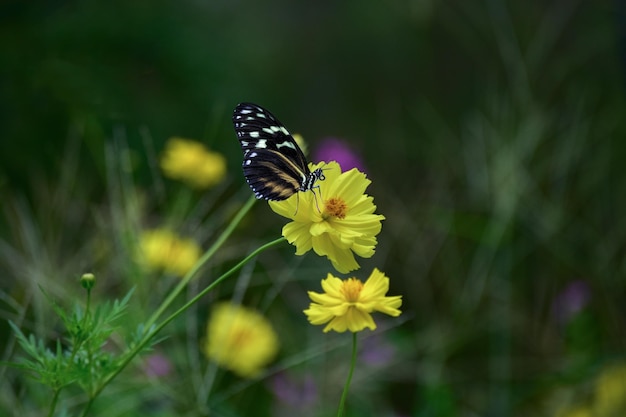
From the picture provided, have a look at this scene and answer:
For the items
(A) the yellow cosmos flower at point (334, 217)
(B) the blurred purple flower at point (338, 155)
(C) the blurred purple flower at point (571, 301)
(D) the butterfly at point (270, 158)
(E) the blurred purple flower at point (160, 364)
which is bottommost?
(A) the yellow cosmos flower at point (334, 217)

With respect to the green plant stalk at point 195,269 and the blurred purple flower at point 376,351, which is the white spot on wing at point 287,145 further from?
the blurred purple flower at point 376,351

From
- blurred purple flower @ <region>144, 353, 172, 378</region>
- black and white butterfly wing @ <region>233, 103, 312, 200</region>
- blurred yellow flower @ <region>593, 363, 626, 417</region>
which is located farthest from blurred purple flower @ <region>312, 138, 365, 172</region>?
black and white butterfly wing @ <region>233, 103, 312, 200</region>

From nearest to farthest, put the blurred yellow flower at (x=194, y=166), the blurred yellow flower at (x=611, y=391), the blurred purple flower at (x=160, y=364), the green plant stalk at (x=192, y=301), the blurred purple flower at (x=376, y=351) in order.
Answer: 1. the green plant stalk at (x=192, y=301)
2. the blurred yellow flower at (x=194, y=166)
3. the blurred purple flower at (x=160, y=364)
4. the blurred yellow flower at (x=611, y=391)
5. the blurred purple flower at (x=376, y=351)

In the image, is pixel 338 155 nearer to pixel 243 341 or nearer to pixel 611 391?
pixel 243 341

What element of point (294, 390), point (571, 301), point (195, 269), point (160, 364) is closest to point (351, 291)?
point (195, 269)

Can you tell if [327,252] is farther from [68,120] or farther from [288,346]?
[68,120]

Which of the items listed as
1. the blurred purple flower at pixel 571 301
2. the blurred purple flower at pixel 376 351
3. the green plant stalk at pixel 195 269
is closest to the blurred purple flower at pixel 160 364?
the blurred purple flower at pixel 376 351
